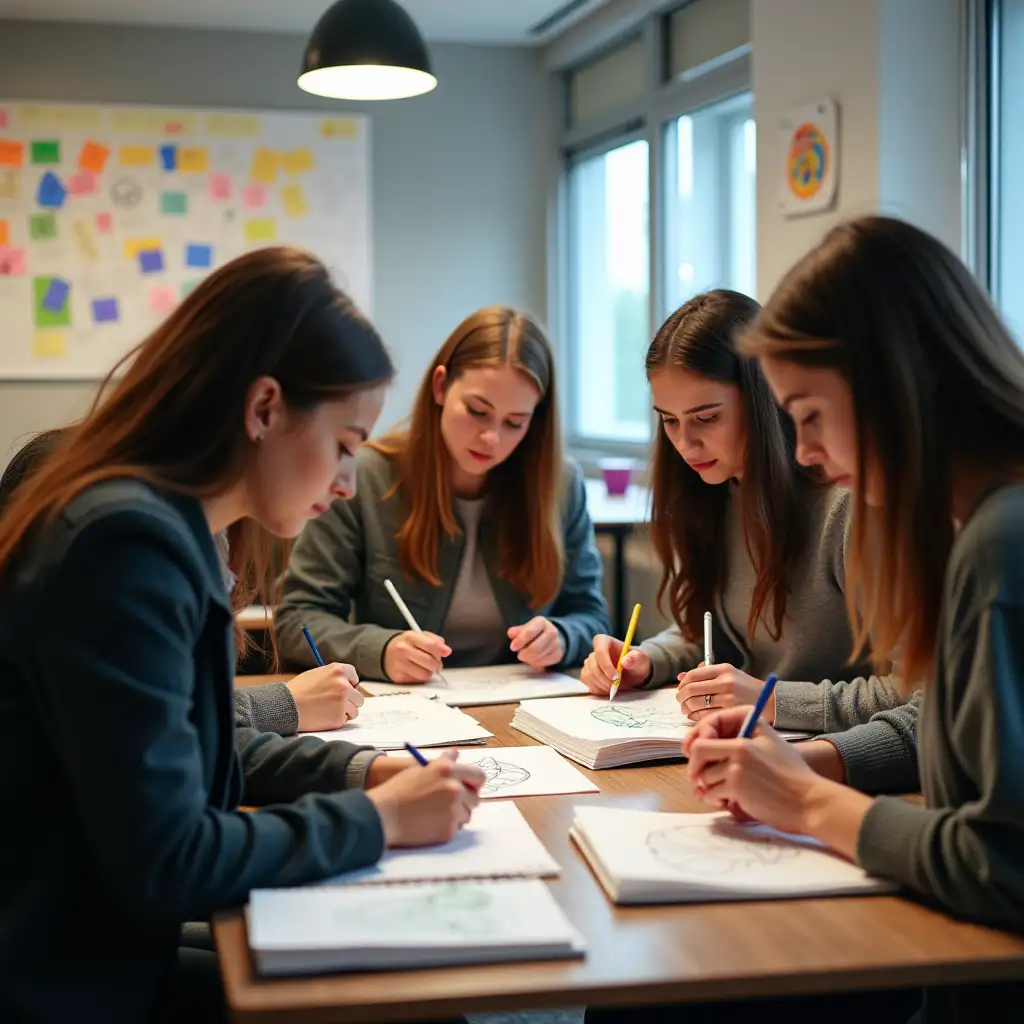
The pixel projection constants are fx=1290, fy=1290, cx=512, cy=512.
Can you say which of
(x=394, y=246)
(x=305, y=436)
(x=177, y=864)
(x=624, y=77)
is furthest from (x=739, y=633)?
(x=394, y=246)

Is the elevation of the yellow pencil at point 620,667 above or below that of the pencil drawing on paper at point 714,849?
above

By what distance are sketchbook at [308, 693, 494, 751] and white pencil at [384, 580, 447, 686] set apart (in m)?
0.20

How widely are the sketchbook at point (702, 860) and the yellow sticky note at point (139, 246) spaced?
14.2ft

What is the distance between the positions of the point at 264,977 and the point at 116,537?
0.36m

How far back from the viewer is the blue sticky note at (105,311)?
512cm

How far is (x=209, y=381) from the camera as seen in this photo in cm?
116

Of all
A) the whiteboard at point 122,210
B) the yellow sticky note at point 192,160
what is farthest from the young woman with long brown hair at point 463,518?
the yellow sticky note at point 192,160

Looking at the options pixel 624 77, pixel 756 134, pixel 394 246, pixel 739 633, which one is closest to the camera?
pixel 739 633

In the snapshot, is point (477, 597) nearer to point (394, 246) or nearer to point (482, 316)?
point (482, 316)

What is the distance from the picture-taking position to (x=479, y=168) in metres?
5.55

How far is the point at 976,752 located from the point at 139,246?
465 centimetres

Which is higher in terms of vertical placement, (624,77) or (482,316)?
(624,77)

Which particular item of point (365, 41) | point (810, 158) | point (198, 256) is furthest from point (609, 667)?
point (198, 256)

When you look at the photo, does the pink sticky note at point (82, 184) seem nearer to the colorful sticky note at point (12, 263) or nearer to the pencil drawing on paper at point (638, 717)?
the colorful sticky note at point (12, 263)
